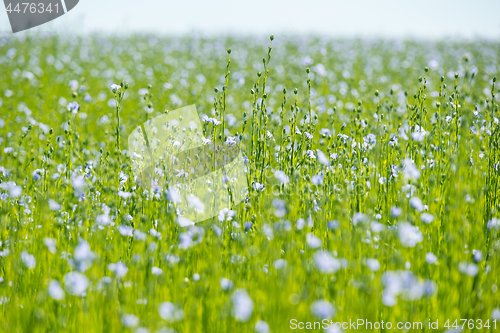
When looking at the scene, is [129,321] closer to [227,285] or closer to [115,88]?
[227,285]

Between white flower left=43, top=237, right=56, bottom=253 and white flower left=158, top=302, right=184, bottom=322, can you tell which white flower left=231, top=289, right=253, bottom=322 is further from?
white flower left=43, top=237, right=56, bottom=253

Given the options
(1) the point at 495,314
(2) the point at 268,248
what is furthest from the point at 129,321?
(1) the point at 495,314

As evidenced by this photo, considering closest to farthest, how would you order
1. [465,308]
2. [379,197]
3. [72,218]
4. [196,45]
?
[465,308], [72,218], [379,197], [196,45]

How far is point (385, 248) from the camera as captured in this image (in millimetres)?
2113

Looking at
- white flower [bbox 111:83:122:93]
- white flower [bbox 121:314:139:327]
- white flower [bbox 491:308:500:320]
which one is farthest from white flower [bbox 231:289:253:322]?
white flower [bbox 111:83:122:93]

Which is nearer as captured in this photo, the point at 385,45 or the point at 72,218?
the point at 72,218

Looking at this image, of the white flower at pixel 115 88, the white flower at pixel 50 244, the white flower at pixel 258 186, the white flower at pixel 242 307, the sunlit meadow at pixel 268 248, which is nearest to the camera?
the white flower at pixel 242 307

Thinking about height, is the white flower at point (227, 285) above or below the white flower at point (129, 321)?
below

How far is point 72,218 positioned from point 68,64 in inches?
303

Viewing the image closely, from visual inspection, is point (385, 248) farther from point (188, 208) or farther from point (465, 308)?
point (188, 208)

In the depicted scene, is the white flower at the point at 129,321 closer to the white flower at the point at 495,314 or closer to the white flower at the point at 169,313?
the white flower at the point at 169,313

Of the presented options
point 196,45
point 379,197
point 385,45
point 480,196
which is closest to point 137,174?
point 379,197

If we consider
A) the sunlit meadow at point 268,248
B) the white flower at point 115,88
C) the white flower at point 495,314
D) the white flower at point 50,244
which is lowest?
the white flower at point 495,314

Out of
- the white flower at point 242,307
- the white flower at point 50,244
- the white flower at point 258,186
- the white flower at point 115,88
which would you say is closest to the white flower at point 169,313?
the white flower at point 242,307
